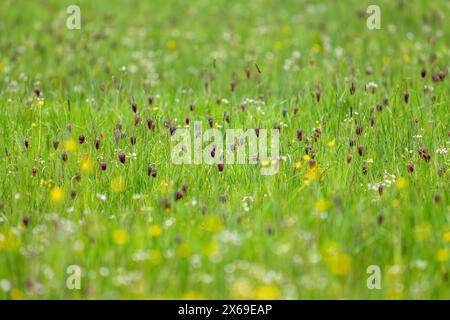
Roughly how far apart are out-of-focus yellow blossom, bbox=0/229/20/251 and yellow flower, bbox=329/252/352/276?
1.95 metres

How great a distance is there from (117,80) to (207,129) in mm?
2066

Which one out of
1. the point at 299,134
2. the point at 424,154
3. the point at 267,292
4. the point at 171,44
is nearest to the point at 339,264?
the point at 267,292

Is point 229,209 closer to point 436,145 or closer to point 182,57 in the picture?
point 436,145

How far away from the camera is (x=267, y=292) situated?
3.55m

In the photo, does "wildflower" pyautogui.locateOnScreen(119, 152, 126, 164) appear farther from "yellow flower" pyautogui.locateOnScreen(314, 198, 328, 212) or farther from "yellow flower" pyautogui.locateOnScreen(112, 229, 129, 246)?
"yellow flower" pyautogui.locateOnScreen(314, 198, 328, 212)

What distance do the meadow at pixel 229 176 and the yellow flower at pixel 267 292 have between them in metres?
0.01

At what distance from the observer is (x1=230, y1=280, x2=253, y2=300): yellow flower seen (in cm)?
356

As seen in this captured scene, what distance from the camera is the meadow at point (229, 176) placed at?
3.80m

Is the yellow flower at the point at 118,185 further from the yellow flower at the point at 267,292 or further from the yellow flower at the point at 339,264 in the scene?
the yellow flower at the point at 339,264

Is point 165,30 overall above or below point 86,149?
above

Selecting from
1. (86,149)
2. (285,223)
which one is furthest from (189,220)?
(86,149)

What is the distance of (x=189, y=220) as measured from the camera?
4.36 m

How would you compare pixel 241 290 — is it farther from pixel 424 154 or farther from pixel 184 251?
pixel 424 154

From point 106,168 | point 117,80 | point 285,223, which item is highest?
point 117,80
